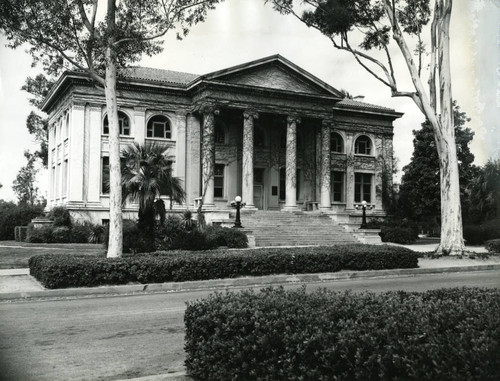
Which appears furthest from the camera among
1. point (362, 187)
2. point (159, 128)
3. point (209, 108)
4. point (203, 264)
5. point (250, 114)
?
point (362, 187)

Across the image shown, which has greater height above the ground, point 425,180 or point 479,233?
point 425,180

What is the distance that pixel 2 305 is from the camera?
1088 cm

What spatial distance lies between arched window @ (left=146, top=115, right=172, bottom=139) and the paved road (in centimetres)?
2393

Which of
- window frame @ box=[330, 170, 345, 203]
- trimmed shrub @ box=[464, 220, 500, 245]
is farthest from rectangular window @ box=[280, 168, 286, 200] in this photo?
trimmed shrub @ box=[464, 220, 500, 245]

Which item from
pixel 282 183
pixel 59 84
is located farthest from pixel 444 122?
pixel 59 84

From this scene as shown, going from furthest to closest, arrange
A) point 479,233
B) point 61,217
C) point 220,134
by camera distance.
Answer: point 220,134 < point 479,233 < point 61,217

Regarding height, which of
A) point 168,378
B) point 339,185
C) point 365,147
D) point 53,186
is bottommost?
point 168,378

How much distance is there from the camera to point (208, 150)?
33.3 m

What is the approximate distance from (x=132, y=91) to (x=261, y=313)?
30.5 metres

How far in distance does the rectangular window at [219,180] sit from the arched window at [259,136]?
11.4ft

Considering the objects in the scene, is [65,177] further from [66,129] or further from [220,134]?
[220,134]

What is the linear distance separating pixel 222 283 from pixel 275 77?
77.6 feet

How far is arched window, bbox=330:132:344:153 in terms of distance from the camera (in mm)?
41000

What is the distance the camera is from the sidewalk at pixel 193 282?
40.7ft
